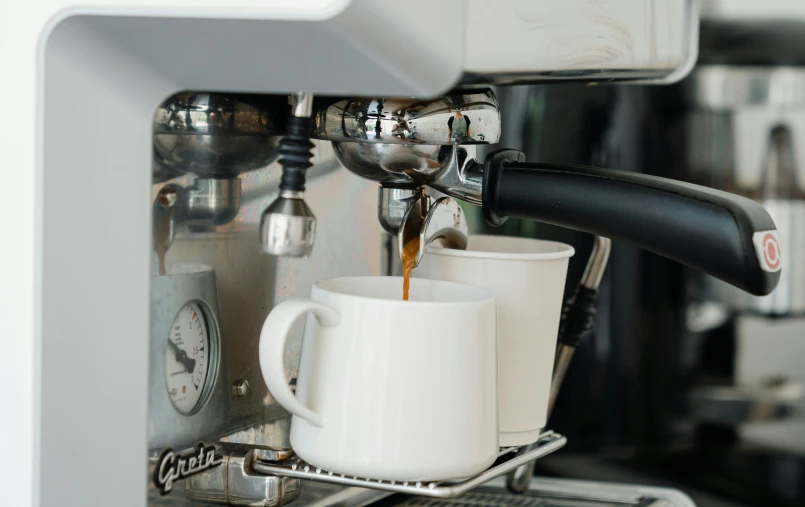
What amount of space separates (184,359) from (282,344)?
0.19 ft

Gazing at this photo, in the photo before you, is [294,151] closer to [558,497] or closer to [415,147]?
[415,147]

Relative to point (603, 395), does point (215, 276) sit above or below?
above

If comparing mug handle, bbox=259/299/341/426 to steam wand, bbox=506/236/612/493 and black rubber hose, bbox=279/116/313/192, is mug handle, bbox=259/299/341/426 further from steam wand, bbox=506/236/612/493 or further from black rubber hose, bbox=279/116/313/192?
steam wand, bbox=506/236/612/493

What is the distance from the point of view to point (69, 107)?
32 centimetres

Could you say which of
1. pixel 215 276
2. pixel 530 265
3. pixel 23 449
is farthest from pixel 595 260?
pixel 23 449

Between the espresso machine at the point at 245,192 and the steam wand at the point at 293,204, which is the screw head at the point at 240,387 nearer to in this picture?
the espresso machine at the point at 245,192

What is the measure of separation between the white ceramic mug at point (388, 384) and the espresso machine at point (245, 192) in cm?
1

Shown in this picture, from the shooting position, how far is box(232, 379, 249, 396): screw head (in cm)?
44

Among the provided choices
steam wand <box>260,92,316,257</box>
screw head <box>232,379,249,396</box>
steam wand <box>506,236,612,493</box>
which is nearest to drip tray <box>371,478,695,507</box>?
steam wand <box>506,236,612,493</box>

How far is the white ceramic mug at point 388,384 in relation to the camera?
37 centimetres

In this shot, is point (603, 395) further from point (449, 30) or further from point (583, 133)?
point (449, 30)

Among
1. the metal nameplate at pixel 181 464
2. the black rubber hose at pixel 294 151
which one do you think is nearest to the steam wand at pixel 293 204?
the black rubber hose at pixel 294 151

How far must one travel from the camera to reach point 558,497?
57cm

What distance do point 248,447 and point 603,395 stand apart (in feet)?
2.34
